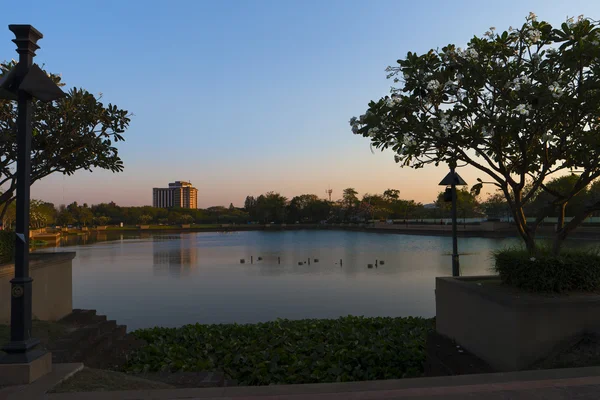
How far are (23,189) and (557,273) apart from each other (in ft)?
21.3

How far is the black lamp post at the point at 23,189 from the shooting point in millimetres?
4328

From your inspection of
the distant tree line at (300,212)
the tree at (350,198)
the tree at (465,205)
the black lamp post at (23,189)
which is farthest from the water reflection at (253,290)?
the tree at (350,198)

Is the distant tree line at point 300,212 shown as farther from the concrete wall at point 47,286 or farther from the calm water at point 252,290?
the concrete wall at point 47,286

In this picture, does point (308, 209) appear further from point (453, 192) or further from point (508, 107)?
point (508, 107)

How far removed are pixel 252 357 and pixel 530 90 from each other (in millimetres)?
6168

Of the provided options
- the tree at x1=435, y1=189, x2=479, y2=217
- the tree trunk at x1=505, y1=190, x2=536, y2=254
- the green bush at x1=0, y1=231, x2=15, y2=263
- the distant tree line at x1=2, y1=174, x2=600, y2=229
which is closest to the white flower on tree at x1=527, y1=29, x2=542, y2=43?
the tree trunk at x1=505, y1=190, x2=536, y2=254

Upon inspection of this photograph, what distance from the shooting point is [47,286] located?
803 cm

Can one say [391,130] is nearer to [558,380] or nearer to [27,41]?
[558,380]

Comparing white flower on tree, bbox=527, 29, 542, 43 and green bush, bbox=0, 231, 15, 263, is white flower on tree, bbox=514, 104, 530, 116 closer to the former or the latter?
white flower on tree, bbox=527, 29, 542, 43

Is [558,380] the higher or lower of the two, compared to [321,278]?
higher

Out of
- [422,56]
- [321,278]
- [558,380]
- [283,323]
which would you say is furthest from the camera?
[321,278]

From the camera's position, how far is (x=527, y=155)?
23.0ft

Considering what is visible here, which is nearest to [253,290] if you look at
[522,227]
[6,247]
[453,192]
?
[453,192]

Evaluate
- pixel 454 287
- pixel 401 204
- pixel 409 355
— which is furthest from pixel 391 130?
pixel 401 204
